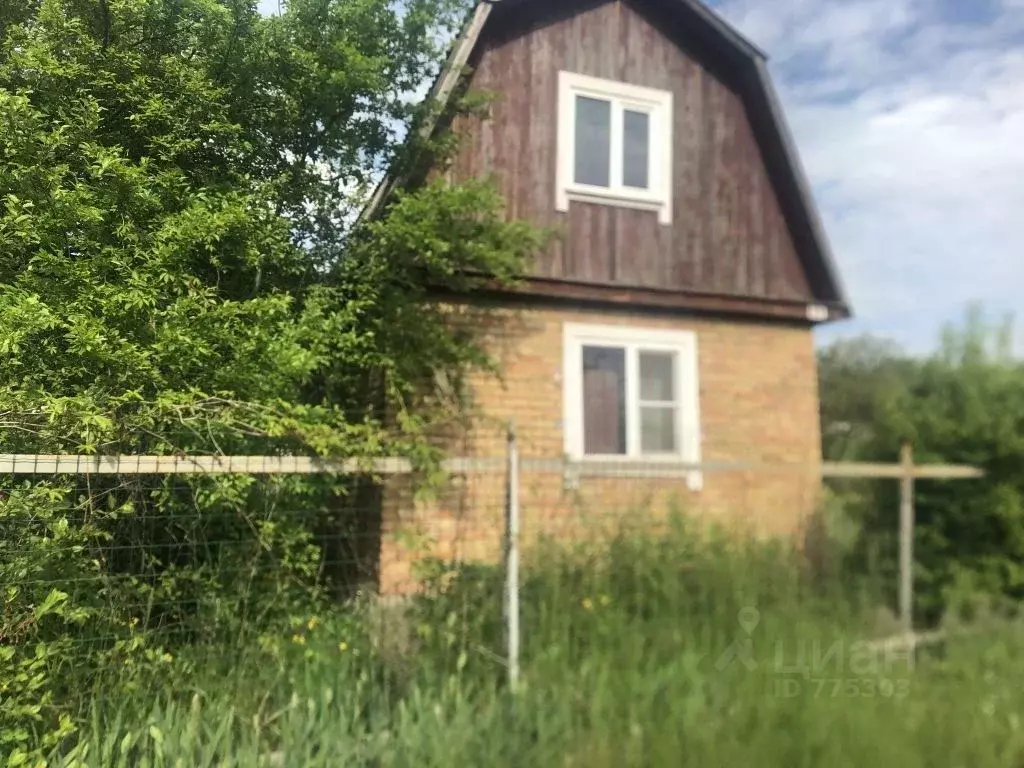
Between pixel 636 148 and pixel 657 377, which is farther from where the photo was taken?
pixel 636 148

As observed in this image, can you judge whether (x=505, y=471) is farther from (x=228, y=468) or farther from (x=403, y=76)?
(x=403, y=76)

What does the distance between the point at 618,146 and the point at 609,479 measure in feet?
11.2

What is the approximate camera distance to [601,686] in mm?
3416

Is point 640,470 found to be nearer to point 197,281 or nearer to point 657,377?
point 657,377

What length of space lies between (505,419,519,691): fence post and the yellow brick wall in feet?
0.54

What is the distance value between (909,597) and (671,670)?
130 cm

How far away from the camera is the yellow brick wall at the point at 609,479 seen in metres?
3.89

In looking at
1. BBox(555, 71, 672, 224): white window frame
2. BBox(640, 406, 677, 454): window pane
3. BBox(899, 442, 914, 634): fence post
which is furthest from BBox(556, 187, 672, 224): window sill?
BBox(899, 442, 914, 634): fence post

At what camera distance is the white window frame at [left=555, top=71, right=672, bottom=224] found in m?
6.42

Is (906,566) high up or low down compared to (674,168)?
down

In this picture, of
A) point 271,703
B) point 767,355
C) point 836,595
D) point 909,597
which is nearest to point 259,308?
point 271,703

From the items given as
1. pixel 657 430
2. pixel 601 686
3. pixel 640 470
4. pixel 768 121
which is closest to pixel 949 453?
pixel 640 470

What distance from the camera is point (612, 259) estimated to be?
644 centimetres

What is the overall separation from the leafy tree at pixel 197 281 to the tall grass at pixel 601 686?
39cm
